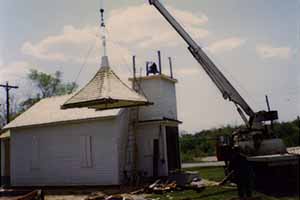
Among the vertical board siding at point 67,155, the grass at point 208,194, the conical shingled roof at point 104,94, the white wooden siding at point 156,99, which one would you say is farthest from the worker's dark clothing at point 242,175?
the white wooden siding at point 156,99

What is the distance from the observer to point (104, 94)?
46.1ft

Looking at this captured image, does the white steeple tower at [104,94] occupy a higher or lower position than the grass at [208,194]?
higher

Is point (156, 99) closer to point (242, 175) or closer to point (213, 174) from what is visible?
point (213, 174)

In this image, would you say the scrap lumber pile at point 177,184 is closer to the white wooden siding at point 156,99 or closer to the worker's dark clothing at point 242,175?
the worker's dark clothing at point 242,175

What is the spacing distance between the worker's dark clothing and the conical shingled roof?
4506 millimetres

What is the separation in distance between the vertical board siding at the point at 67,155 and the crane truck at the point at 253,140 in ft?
16.7

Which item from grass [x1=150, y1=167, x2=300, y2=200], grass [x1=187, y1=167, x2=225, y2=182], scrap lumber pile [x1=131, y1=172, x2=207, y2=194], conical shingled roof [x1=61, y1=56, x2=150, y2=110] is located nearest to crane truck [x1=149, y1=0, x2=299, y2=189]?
grass [x1=150, y1=167, x2=300, y2=200]

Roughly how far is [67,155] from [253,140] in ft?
31.3

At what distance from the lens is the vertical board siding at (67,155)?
61.8 ft

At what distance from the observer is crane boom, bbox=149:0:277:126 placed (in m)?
16.5

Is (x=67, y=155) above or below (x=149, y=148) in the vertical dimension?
below

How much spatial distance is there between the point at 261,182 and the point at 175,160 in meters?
8.77

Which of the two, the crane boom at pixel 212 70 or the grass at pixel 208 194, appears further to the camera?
the crane boom at pixel 212 70

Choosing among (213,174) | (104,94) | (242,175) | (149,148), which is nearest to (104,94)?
(104,94)
